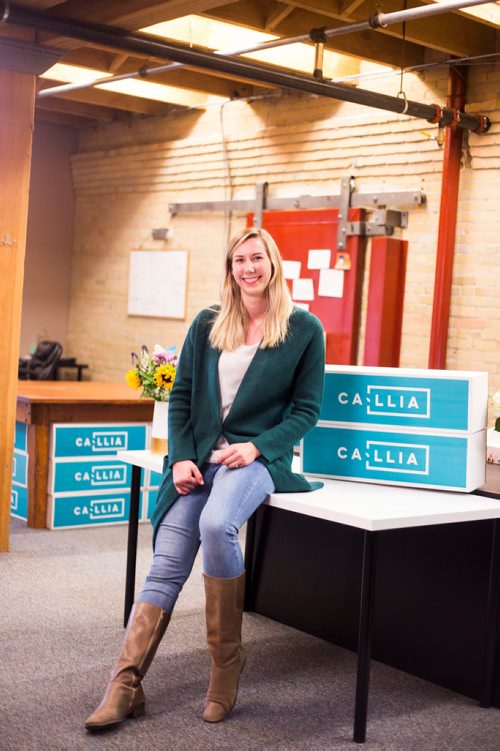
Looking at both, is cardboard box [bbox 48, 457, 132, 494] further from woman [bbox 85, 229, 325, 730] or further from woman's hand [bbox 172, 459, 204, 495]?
woman's hand [bbox 172, 459, 204, 495]

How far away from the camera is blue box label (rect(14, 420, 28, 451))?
595cm

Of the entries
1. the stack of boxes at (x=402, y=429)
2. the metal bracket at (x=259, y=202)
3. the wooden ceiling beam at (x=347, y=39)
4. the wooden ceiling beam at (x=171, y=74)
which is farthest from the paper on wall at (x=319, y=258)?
the stack of boxes at (x=402, y=429)

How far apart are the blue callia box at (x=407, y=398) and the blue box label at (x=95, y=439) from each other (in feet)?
8.84

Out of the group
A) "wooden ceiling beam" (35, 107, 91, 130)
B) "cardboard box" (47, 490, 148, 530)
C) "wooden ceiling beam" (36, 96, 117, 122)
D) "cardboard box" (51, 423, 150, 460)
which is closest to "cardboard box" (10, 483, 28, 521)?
"cardboard box" (47, 490, 148, 530)

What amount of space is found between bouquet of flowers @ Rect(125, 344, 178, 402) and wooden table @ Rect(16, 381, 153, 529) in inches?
60.1

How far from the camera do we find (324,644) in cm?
409

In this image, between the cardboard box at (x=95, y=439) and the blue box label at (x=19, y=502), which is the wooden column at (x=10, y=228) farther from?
the blue box label at (x=19, y=502)

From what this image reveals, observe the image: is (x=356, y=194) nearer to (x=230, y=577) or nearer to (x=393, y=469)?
→ (x=393, y=469)

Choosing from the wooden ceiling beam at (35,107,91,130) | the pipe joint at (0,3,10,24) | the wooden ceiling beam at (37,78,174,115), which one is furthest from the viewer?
the wooden ceiling beam at (35,107,91,130)

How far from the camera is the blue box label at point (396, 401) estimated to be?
3.37 metres

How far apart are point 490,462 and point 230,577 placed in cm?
132

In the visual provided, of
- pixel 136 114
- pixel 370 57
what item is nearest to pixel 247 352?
pixel 370 57

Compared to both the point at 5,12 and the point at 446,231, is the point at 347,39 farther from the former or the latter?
the point at 5,12

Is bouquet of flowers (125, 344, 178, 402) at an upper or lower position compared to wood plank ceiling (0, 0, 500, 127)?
lower
